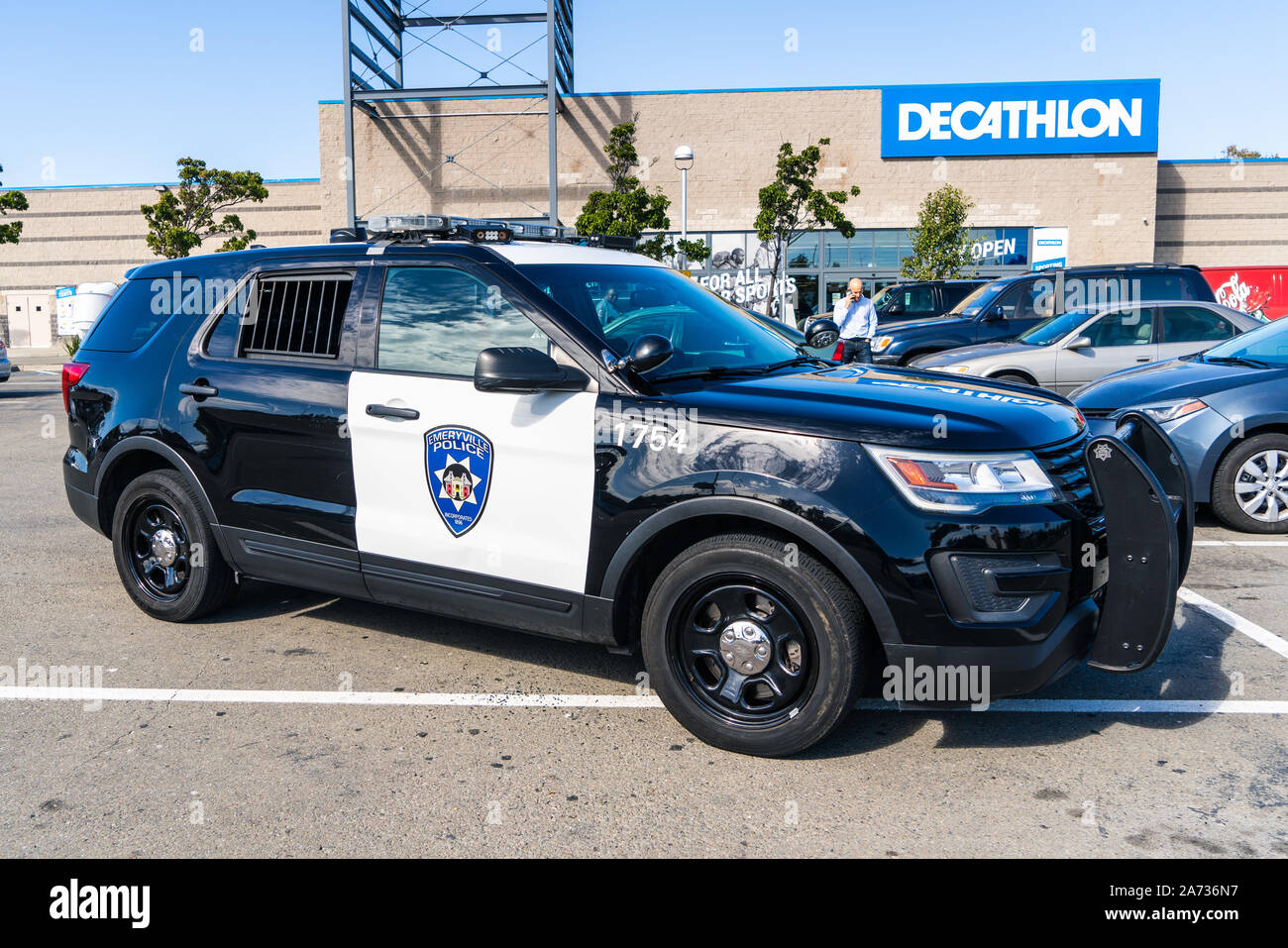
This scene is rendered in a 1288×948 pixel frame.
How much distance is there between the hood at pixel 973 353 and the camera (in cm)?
1159

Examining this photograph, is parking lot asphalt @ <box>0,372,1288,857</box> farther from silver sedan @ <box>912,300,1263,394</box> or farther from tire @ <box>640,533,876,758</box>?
silver sedan @ <box>912,300,1263,394</box>

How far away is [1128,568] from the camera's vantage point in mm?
3559

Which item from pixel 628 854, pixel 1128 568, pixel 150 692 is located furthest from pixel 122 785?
pixel 1128 568

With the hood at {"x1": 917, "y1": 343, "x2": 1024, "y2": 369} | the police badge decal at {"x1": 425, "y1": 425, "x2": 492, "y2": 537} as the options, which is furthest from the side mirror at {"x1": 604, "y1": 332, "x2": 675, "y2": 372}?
the hood at {"x1": 917, "y1": 343, "x2": 1024, "y2": 369}

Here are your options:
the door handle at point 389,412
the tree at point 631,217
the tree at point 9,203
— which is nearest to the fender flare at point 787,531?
the door handle at point 389,412

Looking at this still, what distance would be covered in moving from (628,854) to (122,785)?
179 centimetres

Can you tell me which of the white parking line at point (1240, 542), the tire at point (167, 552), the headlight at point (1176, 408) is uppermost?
the headlight at point (1176, 408)

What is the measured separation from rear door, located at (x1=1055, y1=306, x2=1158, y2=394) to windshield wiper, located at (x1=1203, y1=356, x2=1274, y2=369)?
3.70 m

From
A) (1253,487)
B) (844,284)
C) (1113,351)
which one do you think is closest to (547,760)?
(1253,487)

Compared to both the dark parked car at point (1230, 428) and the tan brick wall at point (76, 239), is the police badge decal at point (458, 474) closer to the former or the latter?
the dark parked car at point (1230, 428)

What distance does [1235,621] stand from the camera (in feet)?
16.8

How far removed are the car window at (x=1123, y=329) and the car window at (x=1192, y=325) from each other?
180mm

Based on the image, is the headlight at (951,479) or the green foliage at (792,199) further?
the green foliage at (792,199)

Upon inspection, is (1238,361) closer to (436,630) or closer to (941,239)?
(436,630)
